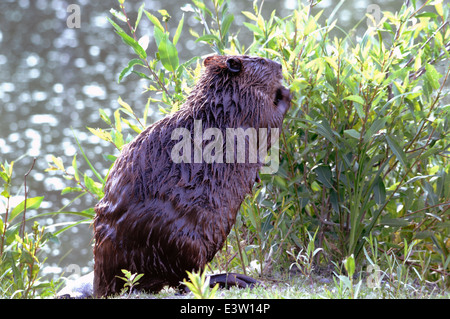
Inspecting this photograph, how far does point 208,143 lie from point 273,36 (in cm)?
55

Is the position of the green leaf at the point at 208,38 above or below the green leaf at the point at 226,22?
below

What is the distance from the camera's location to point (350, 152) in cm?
186

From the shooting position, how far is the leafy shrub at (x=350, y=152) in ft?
5.89

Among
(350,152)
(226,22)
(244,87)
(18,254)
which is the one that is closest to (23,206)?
(18,254)

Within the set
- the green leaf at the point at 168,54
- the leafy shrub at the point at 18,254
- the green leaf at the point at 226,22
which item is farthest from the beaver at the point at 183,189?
the green leaf at the point at 226,22

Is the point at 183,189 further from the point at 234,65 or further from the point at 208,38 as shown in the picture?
the point at 208,38

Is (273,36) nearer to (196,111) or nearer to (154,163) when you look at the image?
(196,111)

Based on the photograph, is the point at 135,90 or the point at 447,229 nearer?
the point at 447,229

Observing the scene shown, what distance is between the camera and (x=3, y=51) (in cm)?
598

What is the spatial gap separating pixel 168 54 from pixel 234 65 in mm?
489

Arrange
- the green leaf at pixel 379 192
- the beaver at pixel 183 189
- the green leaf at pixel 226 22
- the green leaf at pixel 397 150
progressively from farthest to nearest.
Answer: the green leaf at pixel 226 22 < the green leaf at pixel 379 192 < the green leaf at pixel 397 150 < the beaver at pixel 183 189

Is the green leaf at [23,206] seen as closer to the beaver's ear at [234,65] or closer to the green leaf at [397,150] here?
the beaver's ear at [234,65]

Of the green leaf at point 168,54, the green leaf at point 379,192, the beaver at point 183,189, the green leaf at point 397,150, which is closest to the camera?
the beaver at point 183,189
